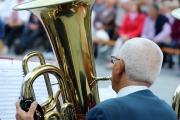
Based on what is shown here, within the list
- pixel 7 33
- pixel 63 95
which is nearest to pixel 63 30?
pixel 63 95

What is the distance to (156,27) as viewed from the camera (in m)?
7.39

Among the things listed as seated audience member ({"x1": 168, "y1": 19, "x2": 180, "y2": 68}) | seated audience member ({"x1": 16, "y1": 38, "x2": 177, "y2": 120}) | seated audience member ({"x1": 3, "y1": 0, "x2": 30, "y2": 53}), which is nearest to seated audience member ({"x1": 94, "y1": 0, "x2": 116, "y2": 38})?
seated audience member ({"x1": 168, "y1": 19, "x2": 180, "y2": 68})

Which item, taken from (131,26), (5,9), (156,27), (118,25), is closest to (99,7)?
(118,25)

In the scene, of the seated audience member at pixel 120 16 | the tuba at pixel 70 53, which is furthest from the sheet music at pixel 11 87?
the seated audience member at pixel 120 16

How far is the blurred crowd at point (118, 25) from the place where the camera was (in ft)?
24.2

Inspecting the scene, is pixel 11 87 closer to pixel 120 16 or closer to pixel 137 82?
pixel 137 82

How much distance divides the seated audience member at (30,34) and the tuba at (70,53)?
22.5 ft

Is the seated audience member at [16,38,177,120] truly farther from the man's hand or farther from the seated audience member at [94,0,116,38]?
the seated audience member at [94,0,116,38]

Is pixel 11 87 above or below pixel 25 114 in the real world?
above

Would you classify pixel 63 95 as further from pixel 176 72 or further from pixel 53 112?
pixel 176 72

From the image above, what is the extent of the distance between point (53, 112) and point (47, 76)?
0.77ft

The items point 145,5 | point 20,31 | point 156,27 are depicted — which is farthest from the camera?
point 20,31

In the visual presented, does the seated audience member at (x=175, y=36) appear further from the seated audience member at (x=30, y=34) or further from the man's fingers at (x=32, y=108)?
the man's fingers at (x=32, y=108)

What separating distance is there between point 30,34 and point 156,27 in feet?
9.77
